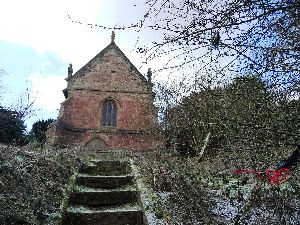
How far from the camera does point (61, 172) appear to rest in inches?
274

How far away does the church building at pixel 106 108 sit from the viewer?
22.4 m

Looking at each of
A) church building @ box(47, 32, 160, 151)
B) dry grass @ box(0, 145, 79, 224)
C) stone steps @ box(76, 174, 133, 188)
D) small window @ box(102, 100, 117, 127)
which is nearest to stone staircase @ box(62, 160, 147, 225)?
stone steps @ box(76, 174, 133, 188)

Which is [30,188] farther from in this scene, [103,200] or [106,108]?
[106,108]

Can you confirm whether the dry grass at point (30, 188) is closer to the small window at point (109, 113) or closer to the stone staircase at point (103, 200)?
the stone staircase at point (103, 200)

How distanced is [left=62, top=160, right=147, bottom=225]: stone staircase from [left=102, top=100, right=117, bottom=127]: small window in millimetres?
15220

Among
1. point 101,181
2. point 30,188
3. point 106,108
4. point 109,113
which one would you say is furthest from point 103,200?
point 106,108

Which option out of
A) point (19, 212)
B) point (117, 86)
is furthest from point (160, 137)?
point (19, 212)

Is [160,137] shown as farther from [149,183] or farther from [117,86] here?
[149,183]

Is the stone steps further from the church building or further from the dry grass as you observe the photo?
the church building

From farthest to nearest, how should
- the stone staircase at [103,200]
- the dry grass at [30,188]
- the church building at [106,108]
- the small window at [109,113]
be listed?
the small window at [109,113] → the church building at [106,108] → the stone staircase at [103,200] → the dry grass at [30,188]

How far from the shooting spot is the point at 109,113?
24.0m

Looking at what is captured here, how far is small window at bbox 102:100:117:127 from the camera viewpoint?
928 inches

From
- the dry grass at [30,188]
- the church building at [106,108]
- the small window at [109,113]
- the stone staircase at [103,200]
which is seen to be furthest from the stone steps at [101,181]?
the small window at [109,113]

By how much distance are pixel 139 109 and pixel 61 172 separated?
17056mm
